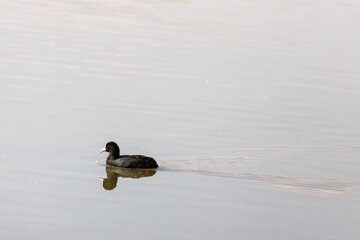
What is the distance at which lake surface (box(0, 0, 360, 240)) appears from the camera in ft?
45.4

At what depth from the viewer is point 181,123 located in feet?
62.8

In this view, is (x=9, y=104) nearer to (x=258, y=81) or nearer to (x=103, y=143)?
(x=103, y=143)

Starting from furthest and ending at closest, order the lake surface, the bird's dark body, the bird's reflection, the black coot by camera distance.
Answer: the black coot
the bird's dark body
the bird's reflection
the lake surface

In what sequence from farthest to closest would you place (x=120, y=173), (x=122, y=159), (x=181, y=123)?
(x=181, y=123) < (x=122, y=159) < (x=120, y=173)

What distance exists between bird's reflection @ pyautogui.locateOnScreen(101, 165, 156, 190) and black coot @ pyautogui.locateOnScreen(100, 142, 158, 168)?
77 mm

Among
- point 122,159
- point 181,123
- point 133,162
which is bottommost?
point 133,162

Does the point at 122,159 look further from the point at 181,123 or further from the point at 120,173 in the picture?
the point at 181,123

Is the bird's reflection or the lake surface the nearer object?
the lake surface

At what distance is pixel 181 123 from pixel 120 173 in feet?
9.10

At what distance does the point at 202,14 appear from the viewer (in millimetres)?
34156

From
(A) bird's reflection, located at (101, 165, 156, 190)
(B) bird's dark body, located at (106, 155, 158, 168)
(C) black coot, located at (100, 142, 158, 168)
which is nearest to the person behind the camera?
(A) bird's reflection, located at (101, 165, 156, 190)

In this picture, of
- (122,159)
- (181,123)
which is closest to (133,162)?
(122,159)

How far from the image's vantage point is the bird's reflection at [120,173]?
52.6ft

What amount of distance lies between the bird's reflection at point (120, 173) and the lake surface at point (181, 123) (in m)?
0.05
